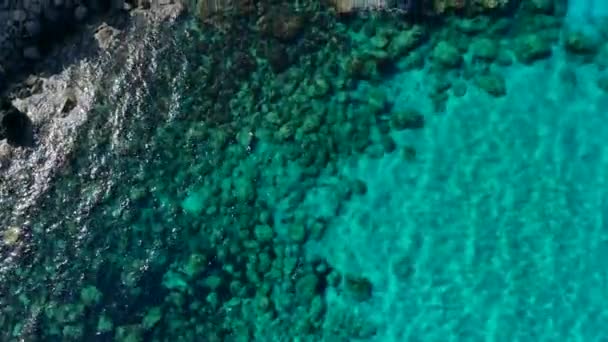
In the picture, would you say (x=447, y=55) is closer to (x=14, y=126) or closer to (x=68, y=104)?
(x=68, y=104)

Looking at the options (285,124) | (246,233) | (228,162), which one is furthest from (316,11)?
(246,233)

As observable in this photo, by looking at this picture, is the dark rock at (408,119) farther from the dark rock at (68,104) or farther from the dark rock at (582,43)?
the dark rock at (68,104)

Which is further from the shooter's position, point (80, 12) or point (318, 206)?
point (80, 12)

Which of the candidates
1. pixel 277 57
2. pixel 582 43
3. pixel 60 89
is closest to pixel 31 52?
pixel 60 89

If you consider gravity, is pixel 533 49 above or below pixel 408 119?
above

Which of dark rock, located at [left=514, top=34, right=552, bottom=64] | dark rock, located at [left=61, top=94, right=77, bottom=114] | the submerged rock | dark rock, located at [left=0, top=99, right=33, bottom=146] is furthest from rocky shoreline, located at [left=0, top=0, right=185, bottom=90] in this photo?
dark rock, located at [left=514, top=34, right=552, bottom=64]

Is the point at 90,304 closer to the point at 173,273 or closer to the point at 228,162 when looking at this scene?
the point at 173,273

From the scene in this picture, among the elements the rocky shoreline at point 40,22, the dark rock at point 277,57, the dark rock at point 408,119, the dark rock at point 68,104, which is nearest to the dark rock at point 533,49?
the dark rock at point 408,119

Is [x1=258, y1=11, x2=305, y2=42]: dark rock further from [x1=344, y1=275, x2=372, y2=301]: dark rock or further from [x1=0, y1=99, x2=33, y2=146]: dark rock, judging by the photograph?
[x1=0, y1=99, x2=33, y2=146]: dark rock
